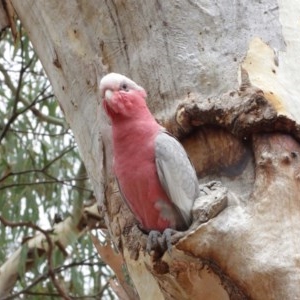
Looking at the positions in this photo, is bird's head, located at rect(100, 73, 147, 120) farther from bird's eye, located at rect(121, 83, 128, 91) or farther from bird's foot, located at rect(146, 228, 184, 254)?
bird's foot, located at rect(146, 228, 184, 254)

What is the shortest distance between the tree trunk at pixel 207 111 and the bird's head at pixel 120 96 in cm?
10

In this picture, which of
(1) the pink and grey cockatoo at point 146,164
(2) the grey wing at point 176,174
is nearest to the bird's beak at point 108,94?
(1) the pink and grey cockatoo at point 146,164

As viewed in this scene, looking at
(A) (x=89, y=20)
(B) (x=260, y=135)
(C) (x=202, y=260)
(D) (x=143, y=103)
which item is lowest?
(C) (x=202, y=260)

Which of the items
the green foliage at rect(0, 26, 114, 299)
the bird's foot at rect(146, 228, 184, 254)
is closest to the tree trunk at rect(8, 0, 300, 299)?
the bird's foot at rect(146, 228, 184, 254)

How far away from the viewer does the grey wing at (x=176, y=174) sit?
171 cm

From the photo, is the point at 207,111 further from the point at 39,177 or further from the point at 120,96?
the point at 39,177

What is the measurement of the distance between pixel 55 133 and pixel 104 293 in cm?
79

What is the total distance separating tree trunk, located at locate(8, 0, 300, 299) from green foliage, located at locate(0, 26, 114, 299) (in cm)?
143

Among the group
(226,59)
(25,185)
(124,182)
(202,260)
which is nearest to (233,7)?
(226,59)

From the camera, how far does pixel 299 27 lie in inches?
79.2

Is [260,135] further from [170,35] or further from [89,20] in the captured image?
[89,20]

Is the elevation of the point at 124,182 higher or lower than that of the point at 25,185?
lower

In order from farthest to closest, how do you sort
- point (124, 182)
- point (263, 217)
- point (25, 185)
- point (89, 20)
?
1. point (25, 185)
2. point (89, 20)
3. point (124, 182)
4. point (263, 217)

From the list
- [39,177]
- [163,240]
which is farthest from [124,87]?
[39,177]
